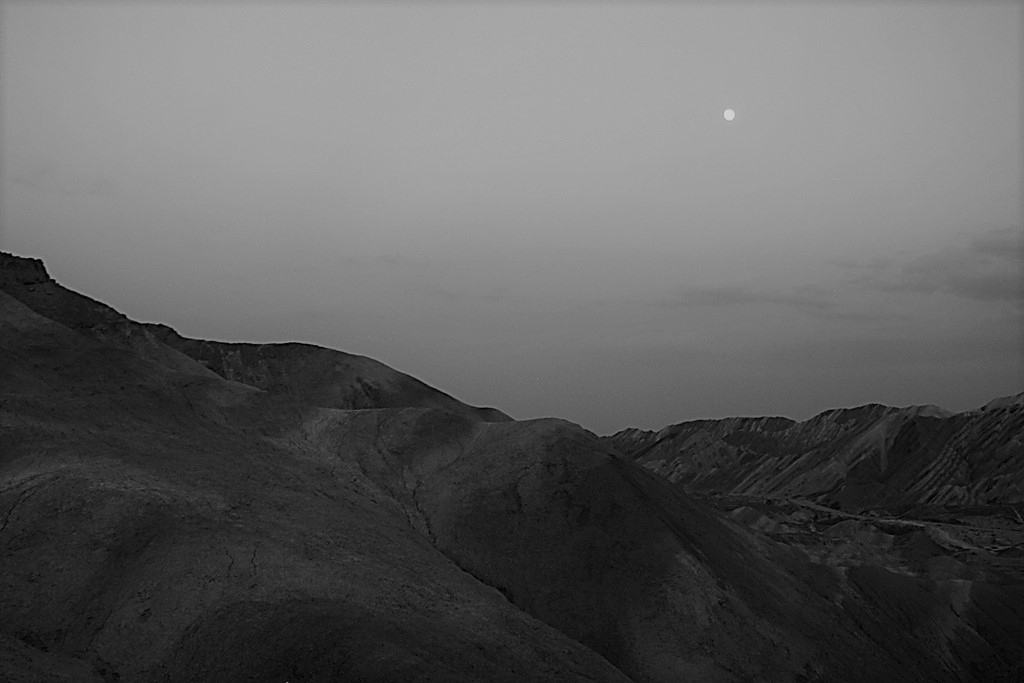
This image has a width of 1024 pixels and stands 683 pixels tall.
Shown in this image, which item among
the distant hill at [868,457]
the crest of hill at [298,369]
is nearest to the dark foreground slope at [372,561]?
the crest of hill at [298,369]

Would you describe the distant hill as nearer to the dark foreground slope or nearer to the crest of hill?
the crest of hill

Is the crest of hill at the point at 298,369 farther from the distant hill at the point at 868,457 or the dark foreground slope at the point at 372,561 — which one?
the distant hill at the point at 868,457

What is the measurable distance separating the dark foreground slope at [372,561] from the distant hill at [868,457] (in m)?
46.3

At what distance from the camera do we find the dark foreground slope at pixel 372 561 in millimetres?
20953

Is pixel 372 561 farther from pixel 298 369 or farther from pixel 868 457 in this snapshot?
pixel 868 457

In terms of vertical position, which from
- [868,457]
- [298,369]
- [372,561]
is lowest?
[868,457]

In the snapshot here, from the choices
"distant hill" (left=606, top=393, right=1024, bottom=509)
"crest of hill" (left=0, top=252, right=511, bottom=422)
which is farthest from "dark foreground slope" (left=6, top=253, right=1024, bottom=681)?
"distant hill" (left=606, top=393, right=1024, bottom=509)

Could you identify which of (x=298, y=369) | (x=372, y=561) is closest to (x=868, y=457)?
(x=298, y=369)

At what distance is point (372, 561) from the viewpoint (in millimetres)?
25469

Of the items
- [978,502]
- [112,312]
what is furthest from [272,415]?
[978,502]

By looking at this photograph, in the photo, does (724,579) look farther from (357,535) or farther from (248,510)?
(248,510)

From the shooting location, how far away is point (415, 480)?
3612cm

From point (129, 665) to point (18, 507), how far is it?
7.96 m

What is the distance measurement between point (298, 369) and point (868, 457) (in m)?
A: 83.8
